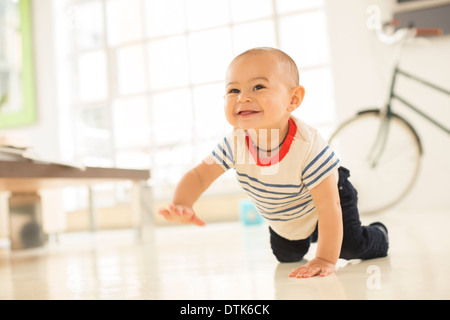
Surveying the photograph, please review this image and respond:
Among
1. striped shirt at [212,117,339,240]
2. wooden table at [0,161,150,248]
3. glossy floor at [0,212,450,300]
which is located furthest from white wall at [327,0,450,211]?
striped shirt at [212,117,339,240]

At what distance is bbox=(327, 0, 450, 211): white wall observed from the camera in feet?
8.58

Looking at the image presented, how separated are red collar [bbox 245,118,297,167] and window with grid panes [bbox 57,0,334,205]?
2.19 m

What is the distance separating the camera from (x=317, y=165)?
0.86 m

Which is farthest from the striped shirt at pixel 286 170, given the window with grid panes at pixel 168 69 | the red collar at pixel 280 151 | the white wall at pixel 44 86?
the white wall at pixel 44 86

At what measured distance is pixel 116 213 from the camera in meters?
3.42

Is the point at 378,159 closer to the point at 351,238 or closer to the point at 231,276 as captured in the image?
the point at 351,238

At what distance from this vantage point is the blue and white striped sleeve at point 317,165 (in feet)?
2.81

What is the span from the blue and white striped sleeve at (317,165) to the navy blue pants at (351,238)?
135mm

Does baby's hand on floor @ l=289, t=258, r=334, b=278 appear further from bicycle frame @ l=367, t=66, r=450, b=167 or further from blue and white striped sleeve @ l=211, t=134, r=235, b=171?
bicycle frame @ l=367, t=66, r=450, b=167

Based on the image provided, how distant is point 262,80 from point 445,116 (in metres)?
2.13

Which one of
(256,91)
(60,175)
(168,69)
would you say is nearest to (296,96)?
(256,91)

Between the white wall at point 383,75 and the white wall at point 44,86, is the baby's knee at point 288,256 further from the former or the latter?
the white wall at point 44,86
